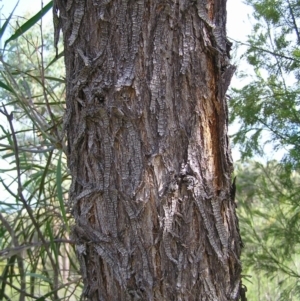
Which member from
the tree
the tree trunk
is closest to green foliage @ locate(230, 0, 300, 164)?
the tree

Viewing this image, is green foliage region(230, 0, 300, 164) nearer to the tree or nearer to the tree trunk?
the tree

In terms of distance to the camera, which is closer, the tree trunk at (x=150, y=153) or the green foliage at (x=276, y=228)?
the tree trunk at (x=150, y=153)

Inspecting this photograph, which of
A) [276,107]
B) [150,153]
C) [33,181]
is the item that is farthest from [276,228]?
[150,153]

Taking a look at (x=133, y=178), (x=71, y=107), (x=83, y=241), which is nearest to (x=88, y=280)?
(x=83, y=241)

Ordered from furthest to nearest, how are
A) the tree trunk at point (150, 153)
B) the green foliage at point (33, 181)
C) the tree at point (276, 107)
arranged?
the tree at point (276, 107), the green foliage at point (33, 181), the tree trunk at point (150, 153)

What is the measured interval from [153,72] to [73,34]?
187 mm

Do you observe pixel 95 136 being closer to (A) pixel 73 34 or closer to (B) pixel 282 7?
(A) pixel 73 34

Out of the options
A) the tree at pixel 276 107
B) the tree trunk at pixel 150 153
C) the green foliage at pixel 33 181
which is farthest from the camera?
the tree at pixel 276 107

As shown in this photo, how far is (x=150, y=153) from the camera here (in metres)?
0.96

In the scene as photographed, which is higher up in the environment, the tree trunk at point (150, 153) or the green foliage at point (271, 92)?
the green foliage at point (271, 92)

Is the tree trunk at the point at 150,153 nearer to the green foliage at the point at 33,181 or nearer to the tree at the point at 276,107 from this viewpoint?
the green foliage at the point at 33,181

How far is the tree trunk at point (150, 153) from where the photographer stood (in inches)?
37.5

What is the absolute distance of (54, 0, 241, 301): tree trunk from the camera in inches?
37.5

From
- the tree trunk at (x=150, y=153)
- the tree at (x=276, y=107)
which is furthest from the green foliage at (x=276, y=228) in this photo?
the tree trunk at (x=150, y=153)
